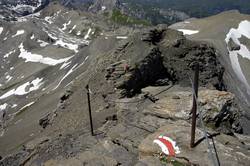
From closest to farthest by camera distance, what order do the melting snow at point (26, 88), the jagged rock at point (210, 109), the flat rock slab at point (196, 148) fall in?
the flat rock slab at point (196, 148) < the jagged rock at point (210, 109) < the melting snow at point (26, 88)

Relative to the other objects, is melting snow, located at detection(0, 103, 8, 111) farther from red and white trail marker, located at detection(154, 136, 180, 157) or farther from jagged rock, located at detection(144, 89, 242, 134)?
red and white trail marker, located at detection(154, 136, 180, 157)

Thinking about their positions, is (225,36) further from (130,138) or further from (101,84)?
(130,138)

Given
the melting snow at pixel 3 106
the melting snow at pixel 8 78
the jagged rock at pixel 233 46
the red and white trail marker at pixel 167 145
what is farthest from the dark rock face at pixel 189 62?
the melting snow at pixel 8 78

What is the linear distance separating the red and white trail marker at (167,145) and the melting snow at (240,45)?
45191 mm

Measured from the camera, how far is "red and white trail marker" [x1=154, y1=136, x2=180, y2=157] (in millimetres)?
17294

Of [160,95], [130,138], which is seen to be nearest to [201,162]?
[130,138]

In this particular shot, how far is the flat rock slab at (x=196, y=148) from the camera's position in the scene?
1675cm

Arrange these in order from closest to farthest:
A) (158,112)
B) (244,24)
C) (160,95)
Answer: (158,112) < (160,95) < (244,24)

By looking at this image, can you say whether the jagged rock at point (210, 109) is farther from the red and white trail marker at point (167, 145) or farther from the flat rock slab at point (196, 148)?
the red and white trail marker at point (167, 145)

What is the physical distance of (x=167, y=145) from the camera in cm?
1786

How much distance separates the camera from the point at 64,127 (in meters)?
30.3

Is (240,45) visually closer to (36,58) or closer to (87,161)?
(87,161)

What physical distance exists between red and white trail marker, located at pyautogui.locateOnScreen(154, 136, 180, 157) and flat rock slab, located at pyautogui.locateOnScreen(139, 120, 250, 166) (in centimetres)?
19

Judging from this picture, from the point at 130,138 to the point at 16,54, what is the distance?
14358 centimetres
